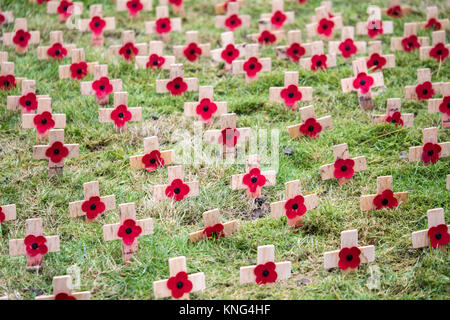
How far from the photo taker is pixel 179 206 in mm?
3689

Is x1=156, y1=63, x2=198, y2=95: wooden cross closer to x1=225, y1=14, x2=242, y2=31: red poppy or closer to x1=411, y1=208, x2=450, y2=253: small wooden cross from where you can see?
x1=225, y1=14, x2=242, y2=31: red poppy

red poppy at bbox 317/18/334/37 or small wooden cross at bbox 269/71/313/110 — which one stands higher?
red poppy at bbox 317/18/334/37

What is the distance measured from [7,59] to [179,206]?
7.69ft

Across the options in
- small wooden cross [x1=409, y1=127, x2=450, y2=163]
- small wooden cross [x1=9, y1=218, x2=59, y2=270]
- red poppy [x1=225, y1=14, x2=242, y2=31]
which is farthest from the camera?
red poppy [x1=225, y1=14, x2=242, y2=31]

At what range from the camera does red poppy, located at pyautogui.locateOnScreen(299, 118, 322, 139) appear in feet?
14.1

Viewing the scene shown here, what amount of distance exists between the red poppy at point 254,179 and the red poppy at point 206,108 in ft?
2.60

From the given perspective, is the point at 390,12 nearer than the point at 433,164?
No

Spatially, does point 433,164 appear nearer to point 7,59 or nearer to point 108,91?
point 108,91

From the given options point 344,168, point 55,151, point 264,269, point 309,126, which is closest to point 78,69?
point 55,151

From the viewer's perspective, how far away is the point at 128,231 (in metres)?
3.31

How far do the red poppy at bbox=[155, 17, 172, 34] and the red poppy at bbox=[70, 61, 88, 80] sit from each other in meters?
0.90

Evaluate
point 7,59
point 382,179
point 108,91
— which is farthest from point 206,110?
point 7,59

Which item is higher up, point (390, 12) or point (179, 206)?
point (390, 12)

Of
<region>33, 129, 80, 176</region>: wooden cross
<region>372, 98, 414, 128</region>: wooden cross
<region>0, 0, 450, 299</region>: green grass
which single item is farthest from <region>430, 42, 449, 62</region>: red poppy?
<region>33, 129, 80, 176</region>: wooden cross
